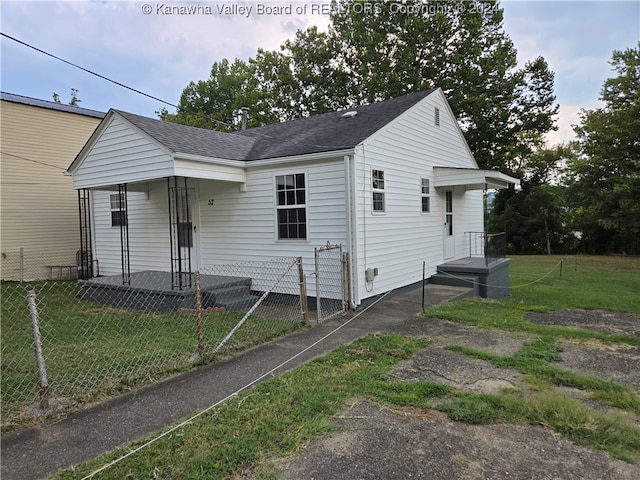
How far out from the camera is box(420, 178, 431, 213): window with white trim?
1048 centimetres

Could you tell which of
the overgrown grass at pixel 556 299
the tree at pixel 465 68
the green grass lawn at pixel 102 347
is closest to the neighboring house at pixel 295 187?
the green grass lawn at pixel 102 347

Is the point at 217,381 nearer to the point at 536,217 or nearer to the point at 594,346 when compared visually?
the point at 594,346

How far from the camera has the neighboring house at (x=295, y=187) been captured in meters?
7.93

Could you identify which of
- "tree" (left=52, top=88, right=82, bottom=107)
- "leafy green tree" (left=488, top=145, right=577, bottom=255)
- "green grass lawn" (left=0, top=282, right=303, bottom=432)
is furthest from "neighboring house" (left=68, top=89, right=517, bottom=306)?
"tree" (left=52, top=88, right=82, bottom=107)

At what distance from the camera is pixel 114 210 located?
1184cm

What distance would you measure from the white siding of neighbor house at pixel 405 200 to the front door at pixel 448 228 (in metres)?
0.30

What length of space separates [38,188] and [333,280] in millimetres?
11929

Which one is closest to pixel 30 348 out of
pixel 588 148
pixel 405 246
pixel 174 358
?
pixel 174 358

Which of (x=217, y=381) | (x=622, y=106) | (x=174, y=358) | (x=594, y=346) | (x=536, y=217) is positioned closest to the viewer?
(x=217, y=381)

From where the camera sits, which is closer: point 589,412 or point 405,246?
point 589,412

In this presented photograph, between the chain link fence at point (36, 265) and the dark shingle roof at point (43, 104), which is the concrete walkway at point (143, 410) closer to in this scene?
the chain link fence at point (36, 265)

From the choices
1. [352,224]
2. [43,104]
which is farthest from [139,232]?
[43,104]

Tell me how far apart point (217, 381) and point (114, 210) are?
947 centimetres

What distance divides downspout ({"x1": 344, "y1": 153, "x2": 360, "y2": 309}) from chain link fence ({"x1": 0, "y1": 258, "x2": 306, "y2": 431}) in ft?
3.92
